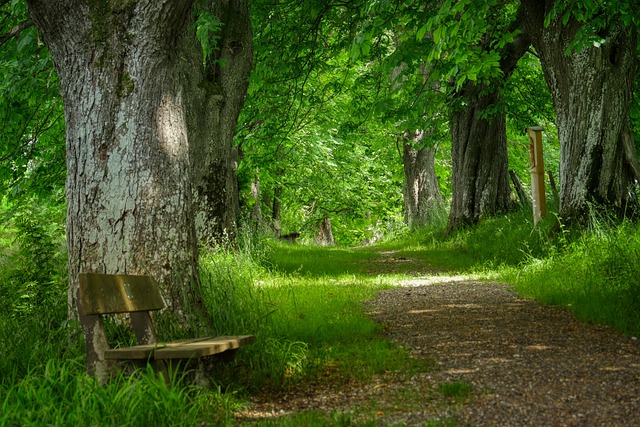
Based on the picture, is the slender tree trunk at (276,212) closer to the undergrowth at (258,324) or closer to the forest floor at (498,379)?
the undergrowth at (258,324)

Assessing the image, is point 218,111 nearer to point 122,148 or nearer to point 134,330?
point 122,148

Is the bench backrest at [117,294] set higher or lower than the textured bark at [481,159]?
lower

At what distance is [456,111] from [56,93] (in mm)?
9042

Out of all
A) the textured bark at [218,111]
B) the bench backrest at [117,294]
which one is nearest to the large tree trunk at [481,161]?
the textured bark at [218,111]

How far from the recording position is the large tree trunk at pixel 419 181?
76.5 ft

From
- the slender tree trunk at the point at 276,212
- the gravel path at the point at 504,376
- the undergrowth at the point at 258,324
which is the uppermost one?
the slender tree trunk at the point at 276,212

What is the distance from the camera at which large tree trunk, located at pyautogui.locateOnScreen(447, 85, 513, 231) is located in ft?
52.4

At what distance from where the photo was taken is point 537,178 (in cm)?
1278

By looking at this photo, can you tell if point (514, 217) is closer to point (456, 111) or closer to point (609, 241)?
point (456, 111)

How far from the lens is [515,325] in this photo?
6.89 metres

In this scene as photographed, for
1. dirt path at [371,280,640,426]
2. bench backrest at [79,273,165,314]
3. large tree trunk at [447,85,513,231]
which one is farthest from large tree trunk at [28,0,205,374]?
large tree trunk at [447,85,513,231]

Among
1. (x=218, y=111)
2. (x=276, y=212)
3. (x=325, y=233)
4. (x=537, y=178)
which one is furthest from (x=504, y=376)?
(x=325, y=233)

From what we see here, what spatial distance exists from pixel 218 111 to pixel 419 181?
41.6ft

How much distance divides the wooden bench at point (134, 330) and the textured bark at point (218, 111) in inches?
258
